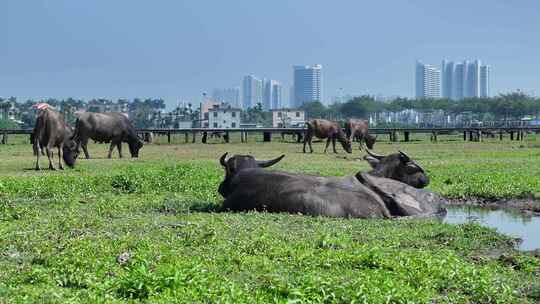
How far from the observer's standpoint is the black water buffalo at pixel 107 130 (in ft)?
107

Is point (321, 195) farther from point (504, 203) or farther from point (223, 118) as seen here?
point (223, 118)

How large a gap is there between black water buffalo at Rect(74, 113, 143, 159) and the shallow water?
62.3 feet

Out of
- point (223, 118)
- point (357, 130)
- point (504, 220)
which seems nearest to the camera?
point (504, 220)

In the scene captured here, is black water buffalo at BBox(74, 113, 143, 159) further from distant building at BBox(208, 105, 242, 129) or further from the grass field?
distant building at BBox(208, 105, 242, 129)

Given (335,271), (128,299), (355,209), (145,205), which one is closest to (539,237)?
(355,209)

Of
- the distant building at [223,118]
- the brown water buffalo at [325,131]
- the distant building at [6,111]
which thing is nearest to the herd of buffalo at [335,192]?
the brown water buffalo at [325,131]

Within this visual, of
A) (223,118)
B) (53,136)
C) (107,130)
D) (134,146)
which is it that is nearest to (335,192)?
(53,136)

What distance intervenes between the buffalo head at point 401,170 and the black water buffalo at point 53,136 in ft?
37.7

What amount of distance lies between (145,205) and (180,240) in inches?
178

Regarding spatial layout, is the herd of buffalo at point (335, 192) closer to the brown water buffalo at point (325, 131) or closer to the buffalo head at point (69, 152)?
the buffalo head at point (69, 152)

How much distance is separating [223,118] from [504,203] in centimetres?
15093

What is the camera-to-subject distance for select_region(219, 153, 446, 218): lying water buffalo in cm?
1301

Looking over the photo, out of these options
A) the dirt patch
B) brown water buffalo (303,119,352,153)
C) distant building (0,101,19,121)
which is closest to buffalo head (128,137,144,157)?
brown water buffalo (303,119,352,153)

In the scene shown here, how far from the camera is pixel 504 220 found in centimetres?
1466
